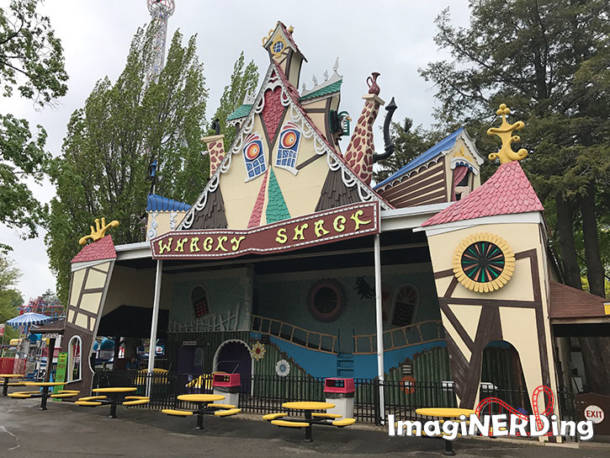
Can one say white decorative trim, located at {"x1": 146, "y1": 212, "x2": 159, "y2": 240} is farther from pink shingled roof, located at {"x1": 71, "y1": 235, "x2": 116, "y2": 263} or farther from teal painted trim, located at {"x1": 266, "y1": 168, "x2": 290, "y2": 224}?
teal painted trim, located at {"x1": 266, "y1": 168, "x2": 290, "y2": 224}

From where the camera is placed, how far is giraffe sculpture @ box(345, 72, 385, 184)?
1367 cm

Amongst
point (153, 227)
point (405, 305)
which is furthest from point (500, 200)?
point (153, 227)

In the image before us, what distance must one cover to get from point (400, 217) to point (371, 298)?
18.4 feet

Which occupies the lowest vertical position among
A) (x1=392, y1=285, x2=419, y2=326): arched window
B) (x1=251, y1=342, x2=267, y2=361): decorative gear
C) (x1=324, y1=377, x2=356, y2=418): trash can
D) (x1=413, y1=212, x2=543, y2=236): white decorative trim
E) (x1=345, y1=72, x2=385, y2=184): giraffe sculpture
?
(x1=324, y1=377, x2=356, y2=418): trash can

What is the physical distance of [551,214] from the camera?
76.7 ft

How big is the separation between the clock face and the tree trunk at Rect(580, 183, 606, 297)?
11.2 m

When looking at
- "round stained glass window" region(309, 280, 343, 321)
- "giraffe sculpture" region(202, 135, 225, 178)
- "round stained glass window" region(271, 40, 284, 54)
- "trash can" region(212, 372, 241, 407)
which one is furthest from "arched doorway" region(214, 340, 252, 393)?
"round stained glass window" region(271, 40, 284, 54)

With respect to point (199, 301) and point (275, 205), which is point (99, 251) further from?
point (275, 205)

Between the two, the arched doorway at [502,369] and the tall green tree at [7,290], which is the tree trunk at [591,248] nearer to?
the arched doorway at [502,369]

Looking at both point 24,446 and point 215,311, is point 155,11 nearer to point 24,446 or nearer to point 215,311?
point 215,311

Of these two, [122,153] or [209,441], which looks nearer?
[209,441]

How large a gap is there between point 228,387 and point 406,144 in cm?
1751

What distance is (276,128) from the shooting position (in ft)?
47.5
